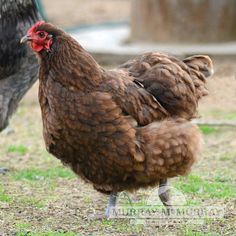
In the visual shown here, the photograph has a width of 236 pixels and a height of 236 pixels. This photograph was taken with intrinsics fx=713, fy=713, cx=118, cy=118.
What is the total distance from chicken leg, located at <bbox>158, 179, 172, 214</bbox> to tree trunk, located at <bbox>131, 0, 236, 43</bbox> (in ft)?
20.6

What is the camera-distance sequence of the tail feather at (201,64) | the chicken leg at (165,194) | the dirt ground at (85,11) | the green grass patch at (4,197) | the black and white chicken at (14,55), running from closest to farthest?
1. the chicken leg at (165,194)
2. the tail feather at (201,64)
3. the green grass patch at (4,197)
4. the black and white chicken at (14,55)
5. the dirt ground at (85,11)

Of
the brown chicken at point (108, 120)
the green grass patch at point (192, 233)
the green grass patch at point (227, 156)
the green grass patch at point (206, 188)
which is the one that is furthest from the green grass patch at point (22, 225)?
the green grass patch at point (227, 156)

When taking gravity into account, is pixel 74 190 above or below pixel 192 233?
below

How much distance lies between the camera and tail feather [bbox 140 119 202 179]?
558 cm

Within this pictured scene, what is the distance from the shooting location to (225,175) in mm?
7223

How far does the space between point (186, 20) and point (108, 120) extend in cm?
673

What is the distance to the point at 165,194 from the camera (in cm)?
596

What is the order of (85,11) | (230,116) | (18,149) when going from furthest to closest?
(85,11) < (230,116) < (18,149)

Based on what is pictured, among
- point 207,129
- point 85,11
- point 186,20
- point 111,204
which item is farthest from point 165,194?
point 85,11

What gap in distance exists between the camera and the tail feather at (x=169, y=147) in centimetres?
558

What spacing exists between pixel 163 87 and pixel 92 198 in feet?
4.52

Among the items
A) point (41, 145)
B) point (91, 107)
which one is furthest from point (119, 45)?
point (91, 107)

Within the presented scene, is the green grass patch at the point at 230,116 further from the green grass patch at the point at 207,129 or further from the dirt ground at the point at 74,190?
the green grass patch at the point at 207,129

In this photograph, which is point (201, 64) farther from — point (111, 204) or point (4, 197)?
point (4, 197)
